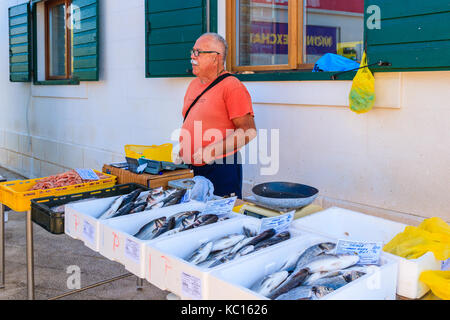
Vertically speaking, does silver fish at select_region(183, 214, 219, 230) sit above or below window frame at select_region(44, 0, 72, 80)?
below

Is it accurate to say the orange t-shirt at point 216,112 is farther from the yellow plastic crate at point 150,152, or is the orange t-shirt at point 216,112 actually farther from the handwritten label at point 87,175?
the handwritten label at point 87,175

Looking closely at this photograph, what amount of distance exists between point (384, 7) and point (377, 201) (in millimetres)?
1366

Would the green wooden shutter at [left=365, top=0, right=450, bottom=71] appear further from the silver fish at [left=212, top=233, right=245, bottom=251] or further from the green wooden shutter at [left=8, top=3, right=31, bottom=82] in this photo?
the green wooden shutter at [left=8, top=3, right=31, bottom=82]

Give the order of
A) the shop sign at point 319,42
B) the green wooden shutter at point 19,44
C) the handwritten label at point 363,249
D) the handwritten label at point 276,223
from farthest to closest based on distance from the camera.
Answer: the green wooden shutter at point 19,44, the shop sign at point 319,42, the handwritten label at point 276,223, the handwritten label at point 363,249

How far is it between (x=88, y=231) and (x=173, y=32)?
326cm

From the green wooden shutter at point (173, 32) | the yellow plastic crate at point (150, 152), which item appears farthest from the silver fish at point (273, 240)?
the green wooden shutter at point (173, 32)

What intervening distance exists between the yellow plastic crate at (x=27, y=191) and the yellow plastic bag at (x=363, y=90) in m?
1.73

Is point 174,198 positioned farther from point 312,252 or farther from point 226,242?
point 312,252

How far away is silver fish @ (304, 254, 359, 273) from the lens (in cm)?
159

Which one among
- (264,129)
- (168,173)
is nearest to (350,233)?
(168,173)

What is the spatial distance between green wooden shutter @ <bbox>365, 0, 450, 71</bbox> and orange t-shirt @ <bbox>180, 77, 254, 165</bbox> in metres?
0.97

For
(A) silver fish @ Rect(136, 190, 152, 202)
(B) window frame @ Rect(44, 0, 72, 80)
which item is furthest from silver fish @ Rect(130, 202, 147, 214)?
(B) window frame @ Rect(44, 0, 72, 80)

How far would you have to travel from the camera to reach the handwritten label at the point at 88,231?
211 cm
